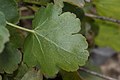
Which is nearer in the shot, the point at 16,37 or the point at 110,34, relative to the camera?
the point at 16,37

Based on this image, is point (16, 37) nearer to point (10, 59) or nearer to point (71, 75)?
point (10, 59)

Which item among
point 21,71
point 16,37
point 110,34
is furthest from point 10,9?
point 110,34

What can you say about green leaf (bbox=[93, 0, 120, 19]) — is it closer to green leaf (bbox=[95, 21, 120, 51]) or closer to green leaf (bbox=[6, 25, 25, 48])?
green leaf (bbox=[95, 21, 120, 51])

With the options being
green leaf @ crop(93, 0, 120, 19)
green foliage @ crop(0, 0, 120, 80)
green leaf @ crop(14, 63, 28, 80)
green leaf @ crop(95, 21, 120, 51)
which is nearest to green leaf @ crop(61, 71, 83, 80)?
green foliage @ crop(0, 0, 120, 80)

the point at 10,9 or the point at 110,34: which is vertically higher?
the point at 10,9

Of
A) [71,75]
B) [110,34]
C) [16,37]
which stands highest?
[16,37]

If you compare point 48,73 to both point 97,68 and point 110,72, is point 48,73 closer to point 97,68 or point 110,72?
point 97,68
